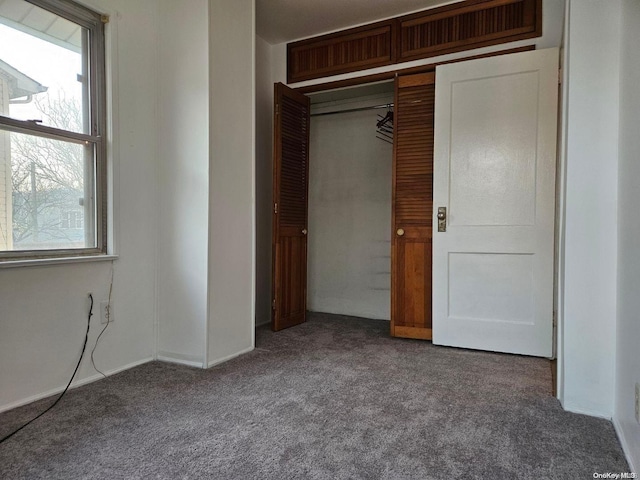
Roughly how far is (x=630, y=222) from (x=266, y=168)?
2.77m

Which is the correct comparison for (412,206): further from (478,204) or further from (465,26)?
(465,26)

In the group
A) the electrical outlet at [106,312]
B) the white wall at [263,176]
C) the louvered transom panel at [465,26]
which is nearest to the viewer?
the electrical outlet at [106,312]

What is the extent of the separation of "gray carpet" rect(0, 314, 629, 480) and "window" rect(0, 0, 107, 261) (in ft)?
2.77

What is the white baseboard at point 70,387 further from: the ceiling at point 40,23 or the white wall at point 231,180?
the ceiling at point 40,23

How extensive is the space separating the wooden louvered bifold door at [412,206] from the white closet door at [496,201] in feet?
0.36

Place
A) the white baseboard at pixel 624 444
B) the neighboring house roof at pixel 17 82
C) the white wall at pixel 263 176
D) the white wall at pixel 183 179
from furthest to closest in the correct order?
1. the white wall at pixel 263 176
2. the white wall at pixel 183 179
3. the neighboring house roof at pixel 17 82
4. the white baseboard at pixel 624 444

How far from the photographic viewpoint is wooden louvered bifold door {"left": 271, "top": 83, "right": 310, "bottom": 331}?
3275 mm

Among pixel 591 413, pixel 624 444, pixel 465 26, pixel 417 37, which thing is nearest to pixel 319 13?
pixel 417 37

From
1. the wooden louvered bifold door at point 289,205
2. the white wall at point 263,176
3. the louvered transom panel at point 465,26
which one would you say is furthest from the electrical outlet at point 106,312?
the louvered transom panel at point 465,26

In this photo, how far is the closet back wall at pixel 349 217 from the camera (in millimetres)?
3867

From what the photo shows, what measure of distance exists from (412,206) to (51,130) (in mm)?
2341

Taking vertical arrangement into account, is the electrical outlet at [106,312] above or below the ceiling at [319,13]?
below

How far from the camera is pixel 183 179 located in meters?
2.51

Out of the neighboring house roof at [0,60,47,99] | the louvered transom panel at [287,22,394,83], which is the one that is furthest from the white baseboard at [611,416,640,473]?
the neighboring house roof at [0,60,47,99]
